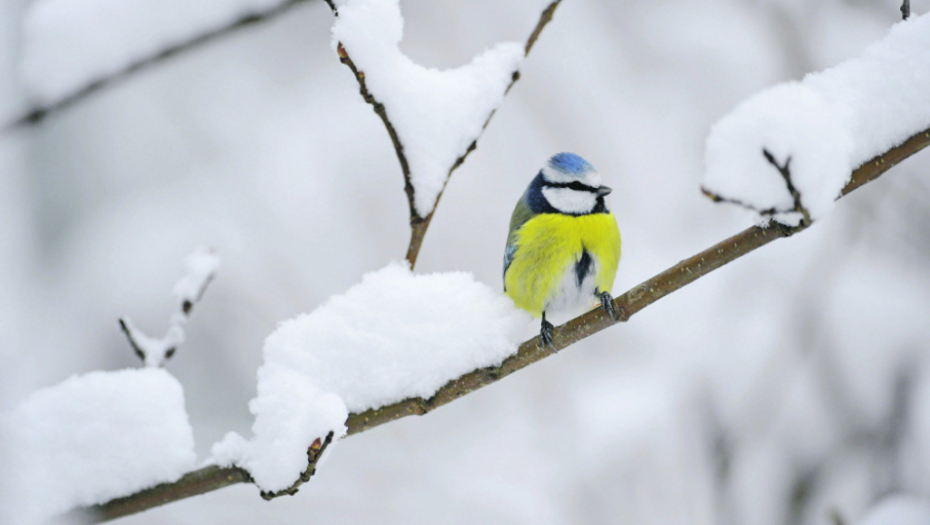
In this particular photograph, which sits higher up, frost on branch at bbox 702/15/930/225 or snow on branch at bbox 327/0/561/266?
snow on branch at bbox 327/0/561/266

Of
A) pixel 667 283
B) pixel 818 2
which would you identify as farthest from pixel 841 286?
pixel 667 283

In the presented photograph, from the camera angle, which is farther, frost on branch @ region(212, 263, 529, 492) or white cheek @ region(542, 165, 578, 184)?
white cheek @ region(542, 165, 578, 184)

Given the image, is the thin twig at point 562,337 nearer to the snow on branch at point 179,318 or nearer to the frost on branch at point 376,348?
the frost on branch at point 376,348

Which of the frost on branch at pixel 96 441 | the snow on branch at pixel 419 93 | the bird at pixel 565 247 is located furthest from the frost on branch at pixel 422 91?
the bird at pixel 565 247

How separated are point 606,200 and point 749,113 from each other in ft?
4.21

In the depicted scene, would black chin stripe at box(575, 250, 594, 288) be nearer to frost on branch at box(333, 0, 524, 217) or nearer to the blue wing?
the blue wing

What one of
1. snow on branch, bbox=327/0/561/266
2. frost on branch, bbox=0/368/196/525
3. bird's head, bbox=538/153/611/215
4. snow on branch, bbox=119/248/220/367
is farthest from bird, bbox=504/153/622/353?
frost on branch, bbox=0/368/196/525

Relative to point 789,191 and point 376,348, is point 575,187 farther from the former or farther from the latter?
point 789,191

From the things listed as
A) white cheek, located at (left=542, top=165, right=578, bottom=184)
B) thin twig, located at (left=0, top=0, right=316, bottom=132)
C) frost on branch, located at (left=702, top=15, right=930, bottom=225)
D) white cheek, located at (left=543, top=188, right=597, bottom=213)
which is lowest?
frost on branch, located at (left=702, top=15, right=930, bottom=225)

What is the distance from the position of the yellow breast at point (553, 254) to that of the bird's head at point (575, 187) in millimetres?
44

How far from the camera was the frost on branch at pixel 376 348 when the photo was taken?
1042mm

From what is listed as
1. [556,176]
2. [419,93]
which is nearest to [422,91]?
[419,93]

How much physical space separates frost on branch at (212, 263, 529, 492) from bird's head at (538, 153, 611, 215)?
33.9 inches

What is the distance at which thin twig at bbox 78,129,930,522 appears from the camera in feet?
3.38
